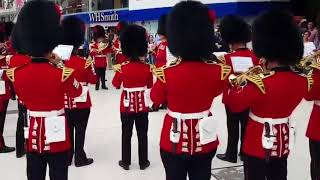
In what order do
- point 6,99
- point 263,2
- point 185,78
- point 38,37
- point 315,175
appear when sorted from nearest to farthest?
point 185,78, point 38,37, point 315,175, point 6,99, point 263,2

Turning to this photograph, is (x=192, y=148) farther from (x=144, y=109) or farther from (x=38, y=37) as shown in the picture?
(x=144, y=109)

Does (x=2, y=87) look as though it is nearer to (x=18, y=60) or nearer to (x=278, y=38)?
(x=18, y=60)

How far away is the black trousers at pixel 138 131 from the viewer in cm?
398

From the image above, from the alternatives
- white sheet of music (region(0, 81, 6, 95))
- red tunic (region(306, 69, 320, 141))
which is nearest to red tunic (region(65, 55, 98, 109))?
white sheet of music (region(0, 81, 6, 95))

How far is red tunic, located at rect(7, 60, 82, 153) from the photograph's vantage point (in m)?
2.44

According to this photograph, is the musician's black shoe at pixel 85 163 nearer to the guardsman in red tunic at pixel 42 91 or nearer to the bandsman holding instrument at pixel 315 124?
the guardsman in red tunic at pixel 42 91

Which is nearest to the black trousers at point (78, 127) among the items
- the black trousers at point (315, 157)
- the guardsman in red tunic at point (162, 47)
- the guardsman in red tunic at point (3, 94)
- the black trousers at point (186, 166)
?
the guardsman in red tunic at point (3, 94)

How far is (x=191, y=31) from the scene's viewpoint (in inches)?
89.9

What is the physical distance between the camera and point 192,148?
2.35m

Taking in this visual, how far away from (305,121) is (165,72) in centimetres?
421

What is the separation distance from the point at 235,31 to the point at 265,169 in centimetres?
205

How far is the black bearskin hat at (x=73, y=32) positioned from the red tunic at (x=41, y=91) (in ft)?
5.08

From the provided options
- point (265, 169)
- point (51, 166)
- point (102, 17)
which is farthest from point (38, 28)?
point (102, 17)

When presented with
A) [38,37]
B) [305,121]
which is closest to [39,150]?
[38,37]
